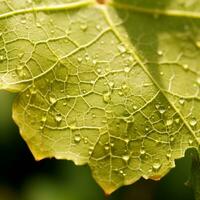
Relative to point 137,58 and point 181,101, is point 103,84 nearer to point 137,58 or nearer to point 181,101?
point 137,58

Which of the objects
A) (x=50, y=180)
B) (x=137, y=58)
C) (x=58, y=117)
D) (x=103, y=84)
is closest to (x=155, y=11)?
(x=137, y=58)

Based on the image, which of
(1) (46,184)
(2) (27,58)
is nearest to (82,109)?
(2) (27,58)

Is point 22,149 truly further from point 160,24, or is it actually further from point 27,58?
point 160,24

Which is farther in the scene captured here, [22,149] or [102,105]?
[22,149]

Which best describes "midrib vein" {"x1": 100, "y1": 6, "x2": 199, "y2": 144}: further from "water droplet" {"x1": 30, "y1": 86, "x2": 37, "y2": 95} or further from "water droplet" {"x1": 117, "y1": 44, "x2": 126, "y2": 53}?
"water droplet" {"x1": 30, "y1": 86, "x2": 37, "y2": 95}

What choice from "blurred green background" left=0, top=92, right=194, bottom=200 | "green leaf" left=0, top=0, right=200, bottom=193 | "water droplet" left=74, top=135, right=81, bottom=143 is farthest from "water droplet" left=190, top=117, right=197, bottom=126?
"blurred green background" left=0, top=92, right=194, bottom=200

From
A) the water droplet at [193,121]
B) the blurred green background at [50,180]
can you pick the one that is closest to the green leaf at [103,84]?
the water droplet at [193,121]
